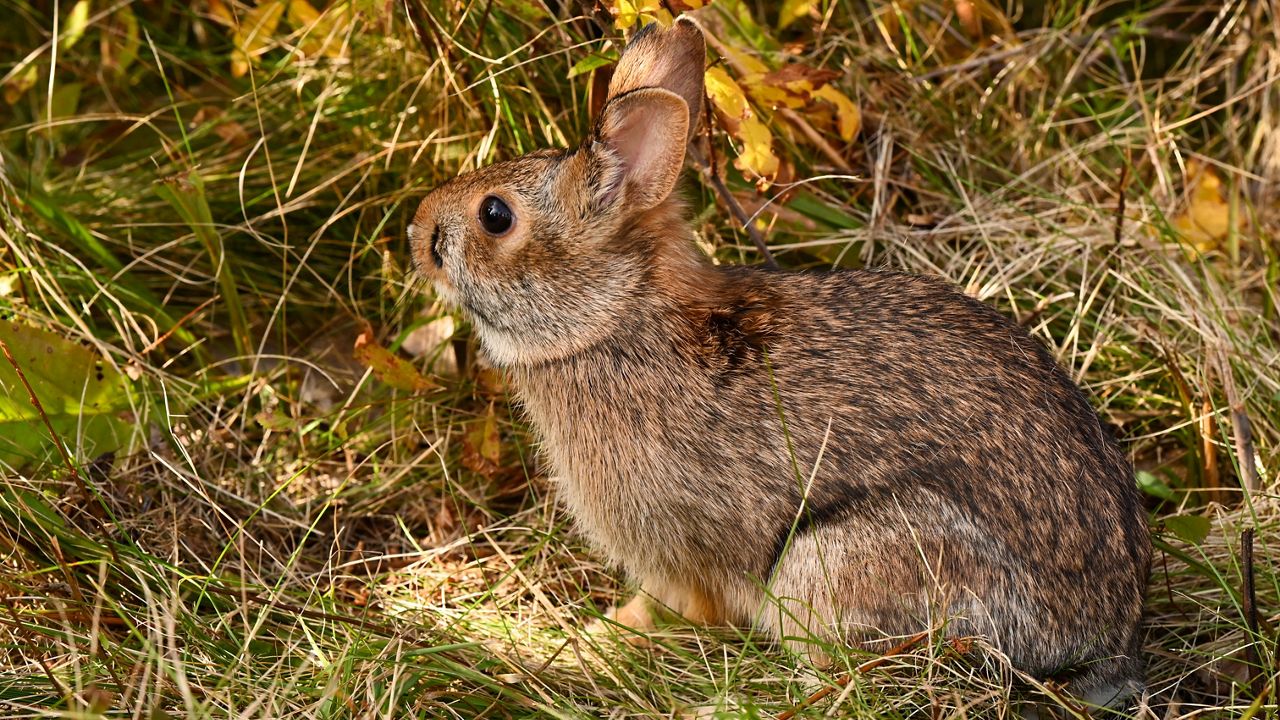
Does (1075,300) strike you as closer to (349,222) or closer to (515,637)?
(515,637)

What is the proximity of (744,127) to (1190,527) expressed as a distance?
5.39ft

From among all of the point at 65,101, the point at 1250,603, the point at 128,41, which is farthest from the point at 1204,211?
the point at 65,101

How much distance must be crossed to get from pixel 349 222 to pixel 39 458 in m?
1.45

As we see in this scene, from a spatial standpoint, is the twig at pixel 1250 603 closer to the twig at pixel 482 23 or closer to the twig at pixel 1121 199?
the twig at pixel 1121 199

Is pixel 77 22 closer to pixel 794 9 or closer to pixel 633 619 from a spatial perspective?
pixel 794 9

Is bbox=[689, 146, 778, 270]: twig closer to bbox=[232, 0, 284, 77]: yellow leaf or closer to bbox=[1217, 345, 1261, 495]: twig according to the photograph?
bbox=[1217, 345, 1261, 495]: twig

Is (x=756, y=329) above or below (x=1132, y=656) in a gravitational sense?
above

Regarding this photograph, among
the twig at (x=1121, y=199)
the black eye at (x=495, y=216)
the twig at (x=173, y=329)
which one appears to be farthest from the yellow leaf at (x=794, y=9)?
the twig at (x=173, y=329)

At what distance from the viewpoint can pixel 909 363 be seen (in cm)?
341

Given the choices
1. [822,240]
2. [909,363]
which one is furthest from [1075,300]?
[909,363]

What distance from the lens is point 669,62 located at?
3.46m

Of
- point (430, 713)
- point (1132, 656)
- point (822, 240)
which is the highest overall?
point (822, 240)

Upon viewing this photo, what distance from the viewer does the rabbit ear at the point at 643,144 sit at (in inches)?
130

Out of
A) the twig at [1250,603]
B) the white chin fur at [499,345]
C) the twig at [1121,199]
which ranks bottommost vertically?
the twig at [1250,603]
